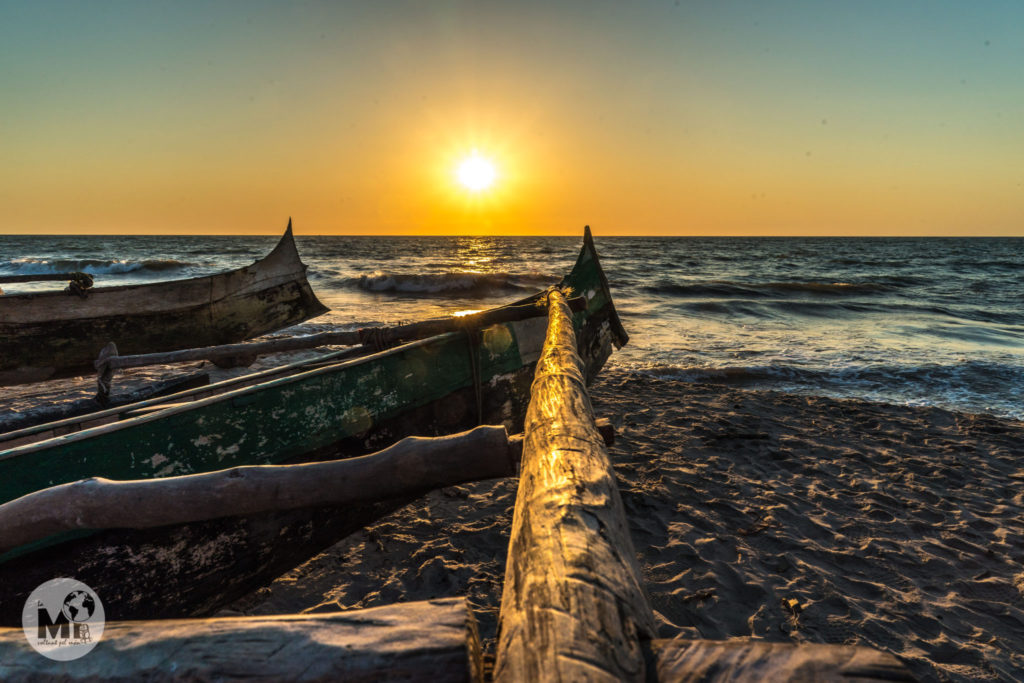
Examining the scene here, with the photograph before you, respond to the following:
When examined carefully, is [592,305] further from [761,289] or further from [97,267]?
[97,267]

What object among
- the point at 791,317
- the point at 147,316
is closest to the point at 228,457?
the point at 147,316

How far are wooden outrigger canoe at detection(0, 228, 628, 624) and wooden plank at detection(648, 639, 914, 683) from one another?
2.05 meters

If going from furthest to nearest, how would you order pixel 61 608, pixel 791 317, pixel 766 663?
1. pixel 791 317
2. pixel 61 608
3. pixel 766 663

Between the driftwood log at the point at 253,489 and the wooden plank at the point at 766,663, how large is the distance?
1242mm

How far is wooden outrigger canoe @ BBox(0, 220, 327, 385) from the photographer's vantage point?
6856 mm

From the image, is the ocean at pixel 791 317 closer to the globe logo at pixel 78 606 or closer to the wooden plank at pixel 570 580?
the wooden plank at pixel 570 580

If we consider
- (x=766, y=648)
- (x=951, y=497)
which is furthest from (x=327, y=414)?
(x=951, y=497)

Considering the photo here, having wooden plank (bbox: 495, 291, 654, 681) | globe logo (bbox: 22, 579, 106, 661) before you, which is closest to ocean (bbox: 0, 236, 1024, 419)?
wooden plank (bbox: 495, 291, 654, 681)

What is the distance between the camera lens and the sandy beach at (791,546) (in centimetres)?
291

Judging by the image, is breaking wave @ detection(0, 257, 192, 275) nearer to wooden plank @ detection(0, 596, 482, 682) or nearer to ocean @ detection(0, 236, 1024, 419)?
ocean @ detection(0, 236, 1024, 419)

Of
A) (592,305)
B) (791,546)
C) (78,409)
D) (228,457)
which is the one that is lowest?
(791,546)

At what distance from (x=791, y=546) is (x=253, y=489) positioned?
3787 millimetres

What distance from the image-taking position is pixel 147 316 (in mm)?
7945

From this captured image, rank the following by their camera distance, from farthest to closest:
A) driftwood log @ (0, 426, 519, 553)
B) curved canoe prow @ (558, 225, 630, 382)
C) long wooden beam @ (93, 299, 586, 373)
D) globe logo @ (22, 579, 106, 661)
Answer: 1. curved canoe prow @ (558, 225, 630, 382)
2. long wooden beam @ (93, 299, 586, 373)
3. driftwood log @ (0, 426, 519, 553)
4. globe logo @ (22, 579, 106, 661)
